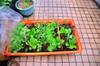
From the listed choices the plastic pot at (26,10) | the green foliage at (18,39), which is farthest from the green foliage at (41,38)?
the plastic pot at (26,10)

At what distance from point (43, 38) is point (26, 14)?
0.44 metres

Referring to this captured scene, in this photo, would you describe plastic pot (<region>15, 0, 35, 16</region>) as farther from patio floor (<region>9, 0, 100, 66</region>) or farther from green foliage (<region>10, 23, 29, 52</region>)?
green foliage (<region>10, 23, 29, 52</region>)

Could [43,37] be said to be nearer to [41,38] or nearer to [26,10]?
[41,38]

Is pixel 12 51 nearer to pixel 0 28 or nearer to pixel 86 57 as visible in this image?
pixel 0 28

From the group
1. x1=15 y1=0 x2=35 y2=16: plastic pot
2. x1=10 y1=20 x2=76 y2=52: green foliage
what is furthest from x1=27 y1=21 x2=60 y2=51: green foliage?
x1=15 y1=0 x2=35 y2=16: plastic pot

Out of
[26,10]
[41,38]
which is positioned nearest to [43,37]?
[41,38]

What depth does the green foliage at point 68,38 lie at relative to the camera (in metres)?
1.50

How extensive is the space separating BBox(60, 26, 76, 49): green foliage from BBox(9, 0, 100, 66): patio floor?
0.10 m

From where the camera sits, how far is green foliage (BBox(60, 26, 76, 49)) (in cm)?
150

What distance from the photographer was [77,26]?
A: 5.87ft

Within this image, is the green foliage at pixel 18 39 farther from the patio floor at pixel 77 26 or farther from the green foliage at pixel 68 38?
the green foliage at pixel 68 38

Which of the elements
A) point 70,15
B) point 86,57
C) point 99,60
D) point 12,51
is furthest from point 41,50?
point 70,15

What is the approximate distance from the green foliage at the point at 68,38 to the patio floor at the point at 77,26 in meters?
0.10

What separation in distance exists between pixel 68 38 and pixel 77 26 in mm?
293
